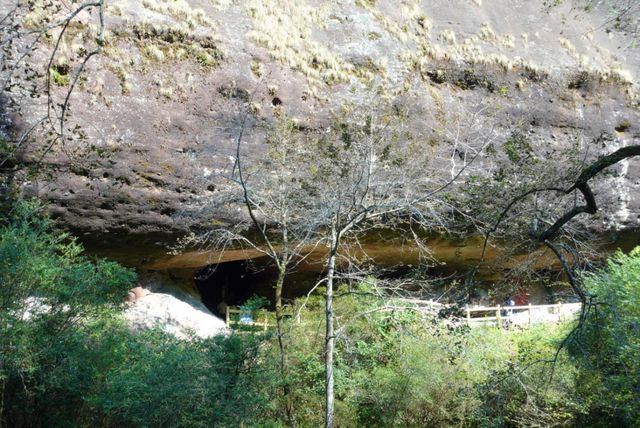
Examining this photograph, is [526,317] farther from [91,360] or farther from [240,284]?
[91,360]

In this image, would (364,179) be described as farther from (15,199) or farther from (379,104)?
(15,199)

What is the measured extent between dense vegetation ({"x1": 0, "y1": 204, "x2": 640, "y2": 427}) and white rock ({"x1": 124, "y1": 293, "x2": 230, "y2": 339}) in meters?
2.27

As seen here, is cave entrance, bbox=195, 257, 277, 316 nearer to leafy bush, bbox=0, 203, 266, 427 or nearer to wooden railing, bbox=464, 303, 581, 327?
wooden railing, bbox=464, 303, 581, 327

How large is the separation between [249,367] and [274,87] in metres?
6.62

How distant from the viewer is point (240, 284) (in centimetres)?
1678

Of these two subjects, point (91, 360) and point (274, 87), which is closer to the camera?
point (91, 360)

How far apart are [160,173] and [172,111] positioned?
4.00ft

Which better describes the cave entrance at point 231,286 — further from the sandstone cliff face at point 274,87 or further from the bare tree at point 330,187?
the sandstone cliff face at point 274,87

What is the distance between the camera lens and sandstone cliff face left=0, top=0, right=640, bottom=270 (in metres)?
10.7

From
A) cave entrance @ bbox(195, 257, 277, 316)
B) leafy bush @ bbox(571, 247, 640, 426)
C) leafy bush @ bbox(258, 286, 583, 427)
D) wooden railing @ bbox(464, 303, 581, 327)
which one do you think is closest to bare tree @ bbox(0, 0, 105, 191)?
leafy bush @ bbox(258, 286, 583, 427)

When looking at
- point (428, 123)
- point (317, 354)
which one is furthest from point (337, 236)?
point (428, 123)

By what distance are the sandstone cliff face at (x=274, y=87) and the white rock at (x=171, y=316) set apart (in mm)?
1101

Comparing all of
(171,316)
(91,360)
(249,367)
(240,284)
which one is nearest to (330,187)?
(249,367)

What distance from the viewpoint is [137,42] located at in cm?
1177
